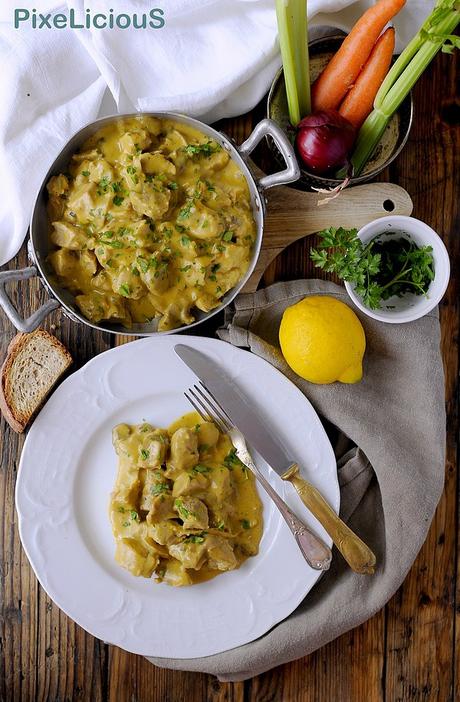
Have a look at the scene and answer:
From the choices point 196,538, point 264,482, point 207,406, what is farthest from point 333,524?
point 207,406

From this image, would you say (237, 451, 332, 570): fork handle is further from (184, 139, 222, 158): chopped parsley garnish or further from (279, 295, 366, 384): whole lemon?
(184, 139, 222, 158): chopped parsley garnish

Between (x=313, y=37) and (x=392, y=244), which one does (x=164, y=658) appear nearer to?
(x=392, y=244)

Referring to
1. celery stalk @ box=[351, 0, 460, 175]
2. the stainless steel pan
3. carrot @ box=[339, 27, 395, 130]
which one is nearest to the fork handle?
the stainless steel pan

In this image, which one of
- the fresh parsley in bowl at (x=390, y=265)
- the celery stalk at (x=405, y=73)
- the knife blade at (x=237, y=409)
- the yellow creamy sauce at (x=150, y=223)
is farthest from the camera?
the knife blade at (x=237, y=409)

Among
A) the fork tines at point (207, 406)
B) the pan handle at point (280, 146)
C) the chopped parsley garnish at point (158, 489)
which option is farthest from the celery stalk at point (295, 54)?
the chopped parsley garnish at point (158, 489)

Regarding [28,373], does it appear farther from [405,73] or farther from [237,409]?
[405,73]

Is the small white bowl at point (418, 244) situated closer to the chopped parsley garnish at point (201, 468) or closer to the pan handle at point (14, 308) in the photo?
the chopped parsley garnish at point (201, 468)

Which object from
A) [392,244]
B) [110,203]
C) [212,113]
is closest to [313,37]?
[212,113]
